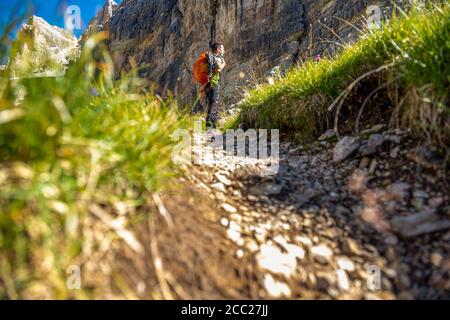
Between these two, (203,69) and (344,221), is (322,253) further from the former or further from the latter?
(203,69)

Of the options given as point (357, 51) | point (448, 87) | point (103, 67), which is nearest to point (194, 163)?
point (103, 67)

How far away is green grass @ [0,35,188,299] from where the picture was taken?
1.40 meters

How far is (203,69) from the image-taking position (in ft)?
27.2

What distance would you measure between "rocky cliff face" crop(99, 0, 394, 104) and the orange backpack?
1050 cm

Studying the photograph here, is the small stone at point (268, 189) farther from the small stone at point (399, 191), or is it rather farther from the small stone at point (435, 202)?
the small stone at point (435, 202)

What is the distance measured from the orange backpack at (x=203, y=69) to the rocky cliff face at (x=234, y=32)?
413 inches

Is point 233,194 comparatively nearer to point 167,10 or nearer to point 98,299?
point 98,299

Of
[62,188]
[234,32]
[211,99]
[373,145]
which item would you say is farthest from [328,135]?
[234,32]

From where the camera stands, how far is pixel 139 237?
1.80m

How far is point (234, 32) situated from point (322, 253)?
41386 mm

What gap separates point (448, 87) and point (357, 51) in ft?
6.84

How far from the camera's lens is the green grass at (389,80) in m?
2.76

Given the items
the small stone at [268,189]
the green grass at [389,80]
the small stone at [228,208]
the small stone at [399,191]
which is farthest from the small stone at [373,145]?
the small stone at [228,208]

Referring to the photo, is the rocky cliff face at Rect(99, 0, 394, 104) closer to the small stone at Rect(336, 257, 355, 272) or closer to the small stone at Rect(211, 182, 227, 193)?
the small stone at Rect(211, 182, 227, 193)
